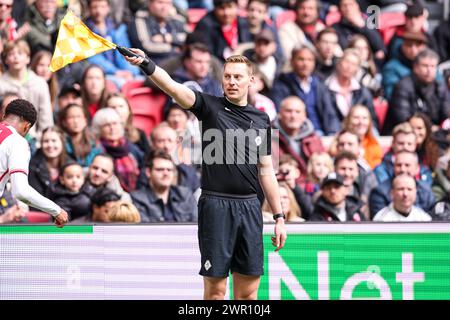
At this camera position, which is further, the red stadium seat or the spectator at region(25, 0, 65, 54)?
the spectator at region(25, 0, 65, 54)

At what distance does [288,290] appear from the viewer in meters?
9.46

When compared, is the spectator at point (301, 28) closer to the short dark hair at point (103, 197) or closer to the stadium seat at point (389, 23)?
the stadium seat at point (389, 23)

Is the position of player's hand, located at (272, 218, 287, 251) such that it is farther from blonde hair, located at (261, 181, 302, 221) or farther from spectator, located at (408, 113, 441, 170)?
spectator, located at (408, 113, 441, 170)

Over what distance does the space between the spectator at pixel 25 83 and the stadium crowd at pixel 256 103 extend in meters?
0.02

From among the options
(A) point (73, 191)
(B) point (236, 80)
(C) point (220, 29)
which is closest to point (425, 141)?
(C) point (220, 29)

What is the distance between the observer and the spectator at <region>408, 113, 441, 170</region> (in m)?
12.8

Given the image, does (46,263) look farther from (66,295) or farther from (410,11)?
(410,11)

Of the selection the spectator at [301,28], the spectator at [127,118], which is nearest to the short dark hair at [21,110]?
the spectator at [127,118]

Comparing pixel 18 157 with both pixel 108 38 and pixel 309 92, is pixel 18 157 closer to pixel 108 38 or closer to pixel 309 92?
pixel 108 38

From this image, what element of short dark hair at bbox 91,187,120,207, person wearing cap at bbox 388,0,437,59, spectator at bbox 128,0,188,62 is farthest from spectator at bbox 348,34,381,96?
short dark hair at bbox 91,187,120,207

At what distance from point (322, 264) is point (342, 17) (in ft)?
19.5

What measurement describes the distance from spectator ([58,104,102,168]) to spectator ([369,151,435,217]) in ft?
9.72

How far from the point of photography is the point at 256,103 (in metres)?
12.7

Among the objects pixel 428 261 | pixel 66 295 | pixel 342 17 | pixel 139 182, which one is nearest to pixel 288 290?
pixel 428 261
